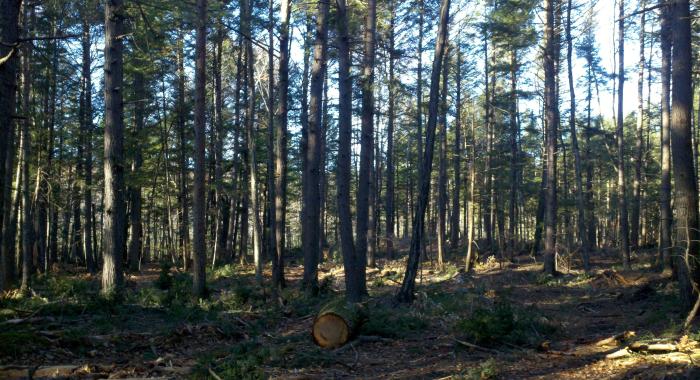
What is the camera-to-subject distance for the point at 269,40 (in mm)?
18859

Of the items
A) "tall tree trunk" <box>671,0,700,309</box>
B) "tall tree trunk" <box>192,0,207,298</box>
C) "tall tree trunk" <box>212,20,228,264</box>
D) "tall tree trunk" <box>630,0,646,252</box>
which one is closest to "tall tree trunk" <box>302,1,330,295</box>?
"tall tree trunk" <box>192,0,207,298</box>

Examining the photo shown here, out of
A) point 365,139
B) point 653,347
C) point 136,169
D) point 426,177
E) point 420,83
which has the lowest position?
point 653,347

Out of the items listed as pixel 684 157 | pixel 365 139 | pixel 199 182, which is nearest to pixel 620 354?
pixel 684 157

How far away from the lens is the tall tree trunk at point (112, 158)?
1173 cm

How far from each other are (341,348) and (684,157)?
23.8ft

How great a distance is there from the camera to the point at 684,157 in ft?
32.2

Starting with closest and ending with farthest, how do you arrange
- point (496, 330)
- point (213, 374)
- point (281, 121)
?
1. point (213, 374)
2. point (496, 330)
3. point (281, 121)

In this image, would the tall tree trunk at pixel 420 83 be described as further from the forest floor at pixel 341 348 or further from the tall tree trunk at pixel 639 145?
the forest floor at pixel 341 348

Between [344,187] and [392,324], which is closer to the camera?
[392,324]

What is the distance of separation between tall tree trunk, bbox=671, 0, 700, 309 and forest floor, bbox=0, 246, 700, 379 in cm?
→ 89

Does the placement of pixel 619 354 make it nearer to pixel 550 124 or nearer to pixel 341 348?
pixel 341 348

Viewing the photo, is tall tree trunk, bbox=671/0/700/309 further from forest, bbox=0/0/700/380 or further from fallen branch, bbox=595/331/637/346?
fallen branch, bbox=595/331/637/346

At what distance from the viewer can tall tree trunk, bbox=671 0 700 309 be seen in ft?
31.2

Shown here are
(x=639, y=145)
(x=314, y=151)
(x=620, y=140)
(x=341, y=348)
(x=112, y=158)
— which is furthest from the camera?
(x=639, y=145)
